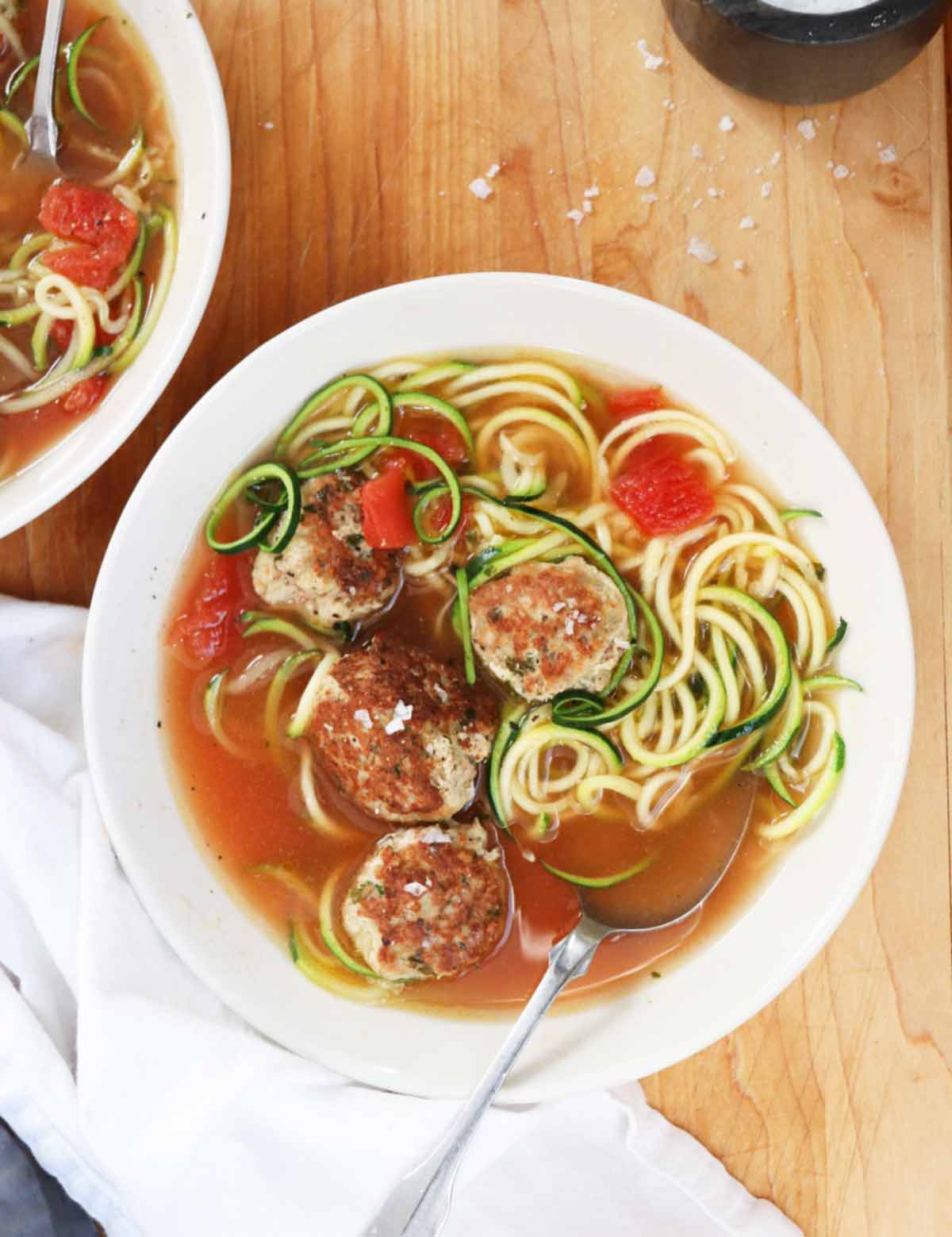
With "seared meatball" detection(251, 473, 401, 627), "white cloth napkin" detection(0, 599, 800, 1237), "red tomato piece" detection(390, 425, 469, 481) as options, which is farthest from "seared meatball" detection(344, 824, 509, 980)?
"red tomato piece" detection(390, 425, 469, 481)

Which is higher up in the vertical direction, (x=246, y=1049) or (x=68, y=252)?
(x=68, y=252)

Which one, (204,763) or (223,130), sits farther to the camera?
(204,763)

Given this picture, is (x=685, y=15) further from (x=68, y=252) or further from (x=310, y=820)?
(x=310, y=820)

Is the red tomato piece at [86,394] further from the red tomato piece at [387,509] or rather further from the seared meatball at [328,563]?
the red tomato piece at [387,509]

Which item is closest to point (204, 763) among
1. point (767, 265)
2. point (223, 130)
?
point (223, 130)

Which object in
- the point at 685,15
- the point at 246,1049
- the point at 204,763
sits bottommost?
the point at 246,1049

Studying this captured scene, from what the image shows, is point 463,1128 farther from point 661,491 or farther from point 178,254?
point 178,254

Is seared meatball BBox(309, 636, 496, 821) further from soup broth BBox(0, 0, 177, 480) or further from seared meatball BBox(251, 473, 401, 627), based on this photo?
soup broth BBox(0, 0, 177, 480)

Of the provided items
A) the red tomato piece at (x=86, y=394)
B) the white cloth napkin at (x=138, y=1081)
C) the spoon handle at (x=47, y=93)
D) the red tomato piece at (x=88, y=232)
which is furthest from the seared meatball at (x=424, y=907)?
the spoon handle at (x=47, y=93)
